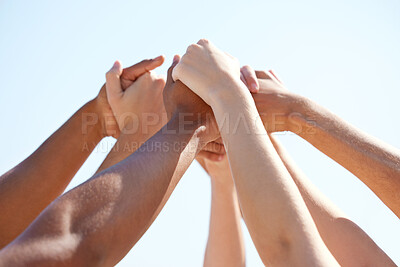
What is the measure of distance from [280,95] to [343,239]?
500 mm

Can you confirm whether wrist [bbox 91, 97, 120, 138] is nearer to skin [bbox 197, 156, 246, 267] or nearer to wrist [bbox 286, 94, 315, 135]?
skin [bbox 197, 156, 246, 267]

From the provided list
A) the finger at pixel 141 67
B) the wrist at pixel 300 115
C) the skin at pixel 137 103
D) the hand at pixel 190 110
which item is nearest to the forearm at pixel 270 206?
the hand at pixel 190 110

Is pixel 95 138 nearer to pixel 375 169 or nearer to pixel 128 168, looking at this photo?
pixel 128 168

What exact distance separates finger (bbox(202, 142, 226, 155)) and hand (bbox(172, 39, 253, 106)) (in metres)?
0.30

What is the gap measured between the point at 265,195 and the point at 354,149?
19.2 inches

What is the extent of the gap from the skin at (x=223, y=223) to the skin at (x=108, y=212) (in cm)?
60

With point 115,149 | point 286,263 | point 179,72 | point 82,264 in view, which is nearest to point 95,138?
point 115,149

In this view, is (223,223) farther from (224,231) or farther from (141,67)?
(141,67)

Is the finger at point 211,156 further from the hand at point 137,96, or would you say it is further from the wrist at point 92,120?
the wrist at point 92,120

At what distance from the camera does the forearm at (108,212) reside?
678 mm

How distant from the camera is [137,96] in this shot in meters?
1.41

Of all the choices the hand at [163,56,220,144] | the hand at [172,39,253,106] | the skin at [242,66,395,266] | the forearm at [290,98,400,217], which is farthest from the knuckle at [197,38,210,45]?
the skin at [242,66,395,266]

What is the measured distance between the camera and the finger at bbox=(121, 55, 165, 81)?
1450 millimetres

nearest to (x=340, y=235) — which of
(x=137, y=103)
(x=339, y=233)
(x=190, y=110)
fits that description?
(x=339, y=233)
